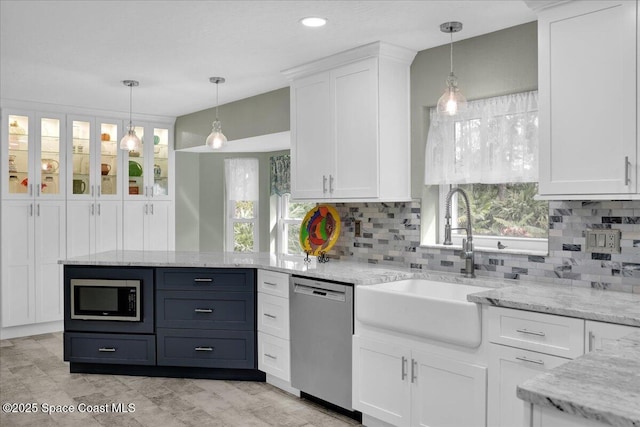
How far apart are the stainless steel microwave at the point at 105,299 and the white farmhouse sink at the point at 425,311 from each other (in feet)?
6.07

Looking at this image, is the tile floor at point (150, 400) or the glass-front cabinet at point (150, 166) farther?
the glass-front cabinet at point (150, 166)

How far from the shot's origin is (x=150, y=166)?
20.3 ft

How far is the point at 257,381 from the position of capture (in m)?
3.97

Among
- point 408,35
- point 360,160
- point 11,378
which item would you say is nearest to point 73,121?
point 11,378

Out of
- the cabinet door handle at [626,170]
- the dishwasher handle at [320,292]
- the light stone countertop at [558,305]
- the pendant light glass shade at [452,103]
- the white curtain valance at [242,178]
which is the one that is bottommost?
the dishwasher handle at [320,292]

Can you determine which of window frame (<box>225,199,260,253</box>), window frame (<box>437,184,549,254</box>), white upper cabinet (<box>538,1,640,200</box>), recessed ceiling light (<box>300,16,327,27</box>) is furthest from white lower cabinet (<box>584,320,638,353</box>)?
window frame (<box>225,199,260,253</box>)

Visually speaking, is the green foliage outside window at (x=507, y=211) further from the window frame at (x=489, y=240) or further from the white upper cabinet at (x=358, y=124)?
the white upper cabinet at (x=358, y=124)

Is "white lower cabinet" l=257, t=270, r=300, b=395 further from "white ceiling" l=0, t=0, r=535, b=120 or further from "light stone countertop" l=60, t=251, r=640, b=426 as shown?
"white ceiling" l=0, t=0, r=535, b=120

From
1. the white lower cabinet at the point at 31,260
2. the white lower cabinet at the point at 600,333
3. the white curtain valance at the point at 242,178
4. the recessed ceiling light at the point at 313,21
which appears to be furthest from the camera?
the white curtain valance at the point at 242,178

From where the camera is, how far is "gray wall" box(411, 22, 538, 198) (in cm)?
314

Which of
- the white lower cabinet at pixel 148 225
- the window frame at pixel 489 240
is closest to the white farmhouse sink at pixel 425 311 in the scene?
the window frame at pixel 489 240

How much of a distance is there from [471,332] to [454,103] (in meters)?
1.19

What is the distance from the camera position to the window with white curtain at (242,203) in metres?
6.66

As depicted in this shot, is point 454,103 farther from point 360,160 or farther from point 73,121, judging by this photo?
point 73,121
